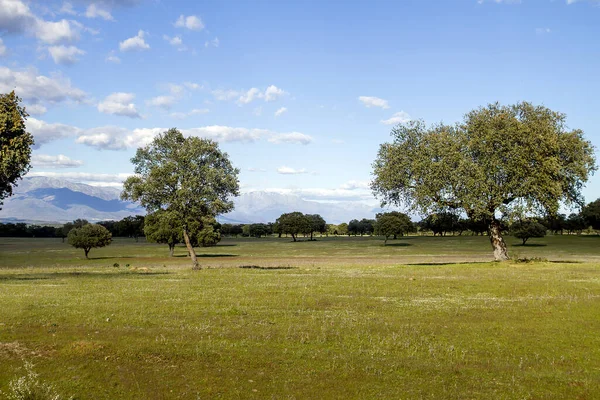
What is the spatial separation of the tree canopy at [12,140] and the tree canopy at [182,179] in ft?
60.9

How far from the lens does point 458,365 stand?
51.4ft

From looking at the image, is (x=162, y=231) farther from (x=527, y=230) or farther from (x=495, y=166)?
(x=527, y=230)

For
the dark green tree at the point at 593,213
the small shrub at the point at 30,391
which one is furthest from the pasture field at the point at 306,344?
the dark green tree at the point at 593,213

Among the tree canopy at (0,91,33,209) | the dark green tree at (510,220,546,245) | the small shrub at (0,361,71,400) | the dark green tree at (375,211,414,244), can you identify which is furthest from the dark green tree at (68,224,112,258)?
the dark green tree at (510,220,546,245)

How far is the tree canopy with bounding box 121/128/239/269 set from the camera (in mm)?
57844

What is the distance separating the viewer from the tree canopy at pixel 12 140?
122 ft

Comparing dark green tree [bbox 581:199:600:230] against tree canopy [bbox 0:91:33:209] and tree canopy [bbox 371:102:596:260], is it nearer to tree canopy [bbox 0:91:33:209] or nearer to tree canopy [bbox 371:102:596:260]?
tree canopy [bbox 371:102:596:260]

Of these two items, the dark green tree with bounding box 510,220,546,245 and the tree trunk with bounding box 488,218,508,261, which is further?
the dark green tree with bounding box 510,220,546,245

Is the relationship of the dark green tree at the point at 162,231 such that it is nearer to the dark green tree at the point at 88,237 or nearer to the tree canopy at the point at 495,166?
the dark green tree at the point at 88,237

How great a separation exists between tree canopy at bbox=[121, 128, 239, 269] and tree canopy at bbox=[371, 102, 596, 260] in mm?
20833

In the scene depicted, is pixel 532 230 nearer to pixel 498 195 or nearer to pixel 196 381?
pixel 498 195

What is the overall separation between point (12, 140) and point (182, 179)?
2286 cm

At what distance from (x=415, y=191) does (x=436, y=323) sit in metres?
38.9

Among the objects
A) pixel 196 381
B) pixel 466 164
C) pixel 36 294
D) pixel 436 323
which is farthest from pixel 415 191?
pixel 196 381
